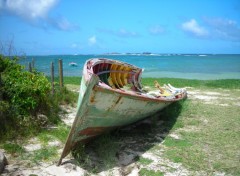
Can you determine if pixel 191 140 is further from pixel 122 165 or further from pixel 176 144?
pixel 122 165

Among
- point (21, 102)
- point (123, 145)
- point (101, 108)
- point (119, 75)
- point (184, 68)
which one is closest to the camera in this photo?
point (101, 108)

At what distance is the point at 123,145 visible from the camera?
603 centimetres

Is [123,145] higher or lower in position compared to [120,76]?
lower

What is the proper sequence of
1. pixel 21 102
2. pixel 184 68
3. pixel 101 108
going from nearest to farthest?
pixel 101 108 < pixel 21 102 < pixel 184 68

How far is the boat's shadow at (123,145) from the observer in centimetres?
517

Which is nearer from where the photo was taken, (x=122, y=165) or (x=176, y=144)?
(x=122, y=165)

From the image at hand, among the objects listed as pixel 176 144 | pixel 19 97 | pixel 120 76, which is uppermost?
pixel 120 76

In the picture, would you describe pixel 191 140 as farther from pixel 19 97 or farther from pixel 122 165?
pixel 19 97

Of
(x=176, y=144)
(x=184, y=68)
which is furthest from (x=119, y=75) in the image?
(x=184, y=68)

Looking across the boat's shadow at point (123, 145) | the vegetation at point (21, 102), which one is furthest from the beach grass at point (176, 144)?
the vegetation at point (21, 102)

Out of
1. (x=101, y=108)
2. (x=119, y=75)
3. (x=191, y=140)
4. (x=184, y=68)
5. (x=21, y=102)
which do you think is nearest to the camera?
(x=101, y=108)

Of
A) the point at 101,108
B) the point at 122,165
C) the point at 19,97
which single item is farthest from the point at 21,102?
the point at 122,165

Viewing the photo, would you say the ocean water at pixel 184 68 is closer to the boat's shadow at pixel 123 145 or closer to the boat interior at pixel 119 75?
the boat interior at pixel 119 75

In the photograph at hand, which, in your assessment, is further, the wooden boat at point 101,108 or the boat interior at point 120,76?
the boat interior at point 120,76
